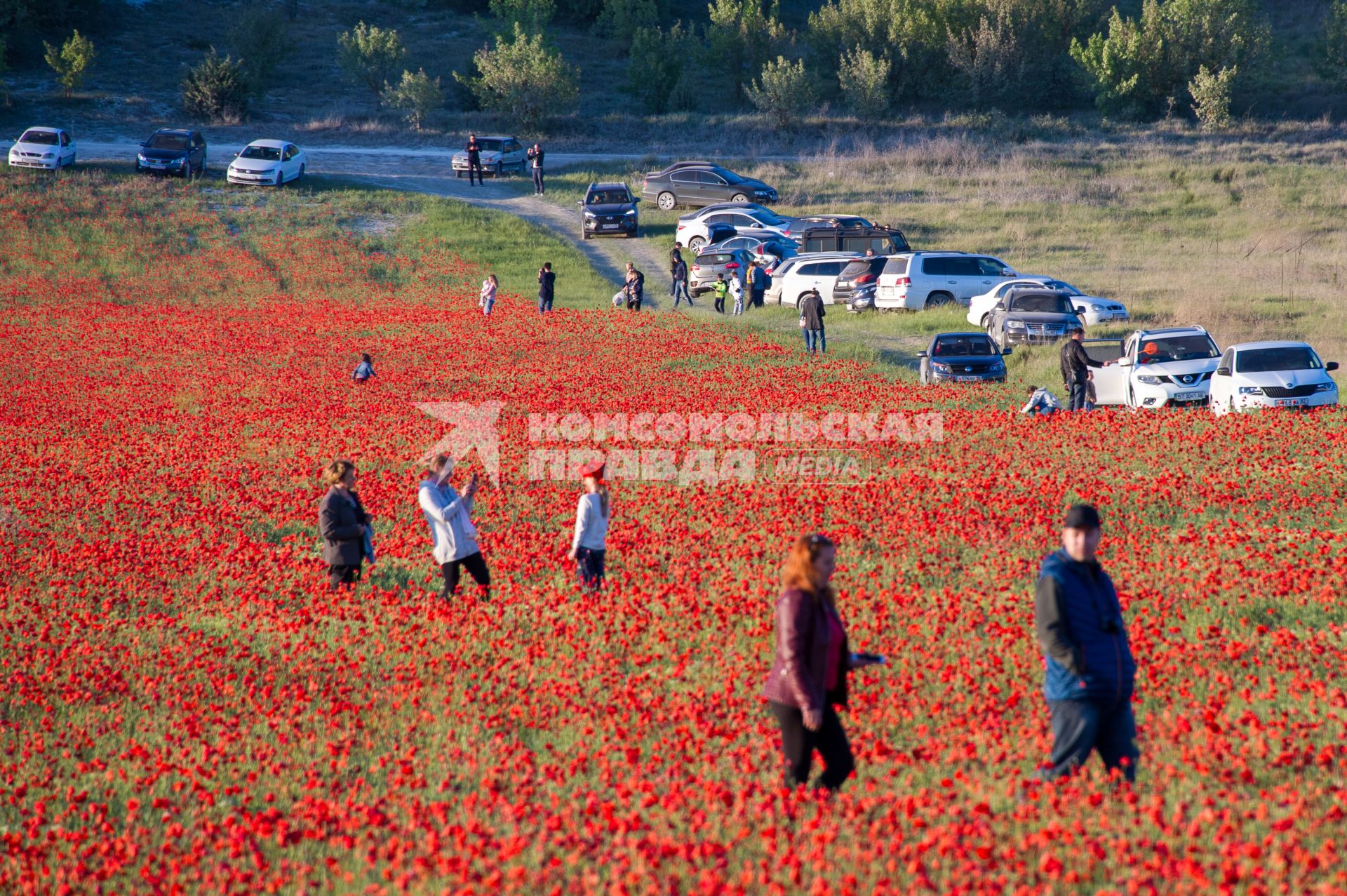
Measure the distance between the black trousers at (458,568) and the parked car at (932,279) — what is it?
22.2 metres

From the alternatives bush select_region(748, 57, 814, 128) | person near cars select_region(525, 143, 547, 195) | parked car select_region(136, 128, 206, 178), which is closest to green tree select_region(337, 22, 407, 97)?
bush select_region(748, 57, 814, 128)

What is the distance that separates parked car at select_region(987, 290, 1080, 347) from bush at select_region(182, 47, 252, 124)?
4931 cm

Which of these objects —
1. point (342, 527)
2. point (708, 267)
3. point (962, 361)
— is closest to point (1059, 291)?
point (962, 361)

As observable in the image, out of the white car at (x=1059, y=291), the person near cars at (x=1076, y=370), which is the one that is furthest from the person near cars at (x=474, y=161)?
the person near cars at (x=1076, y=370)

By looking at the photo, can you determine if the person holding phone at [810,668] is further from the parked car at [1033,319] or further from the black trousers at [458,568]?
the parked car at [1033,319]

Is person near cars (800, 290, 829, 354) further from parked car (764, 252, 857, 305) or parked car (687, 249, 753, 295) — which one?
parked car (687, 249, 753, 295)

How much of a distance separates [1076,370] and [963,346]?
338 cm

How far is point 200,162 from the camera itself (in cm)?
4841

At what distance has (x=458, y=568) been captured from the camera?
10.4m

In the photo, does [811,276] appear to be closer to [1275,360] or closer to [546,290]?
[546,290]

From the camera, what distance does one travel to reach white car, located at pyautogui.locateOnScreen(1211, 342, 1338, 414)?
59.1 ft

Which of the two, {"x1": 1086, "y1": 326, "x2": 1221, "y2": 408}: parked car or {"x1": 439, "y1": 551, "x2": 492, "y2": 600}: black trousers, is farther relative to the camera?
{"x1": 1086, "y1": 326, "x2": 1221, "y2": 408}: parked car

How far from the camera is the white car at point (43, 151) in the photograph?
4653 cm

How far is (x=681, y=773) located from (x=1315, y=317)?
84.5 ft
